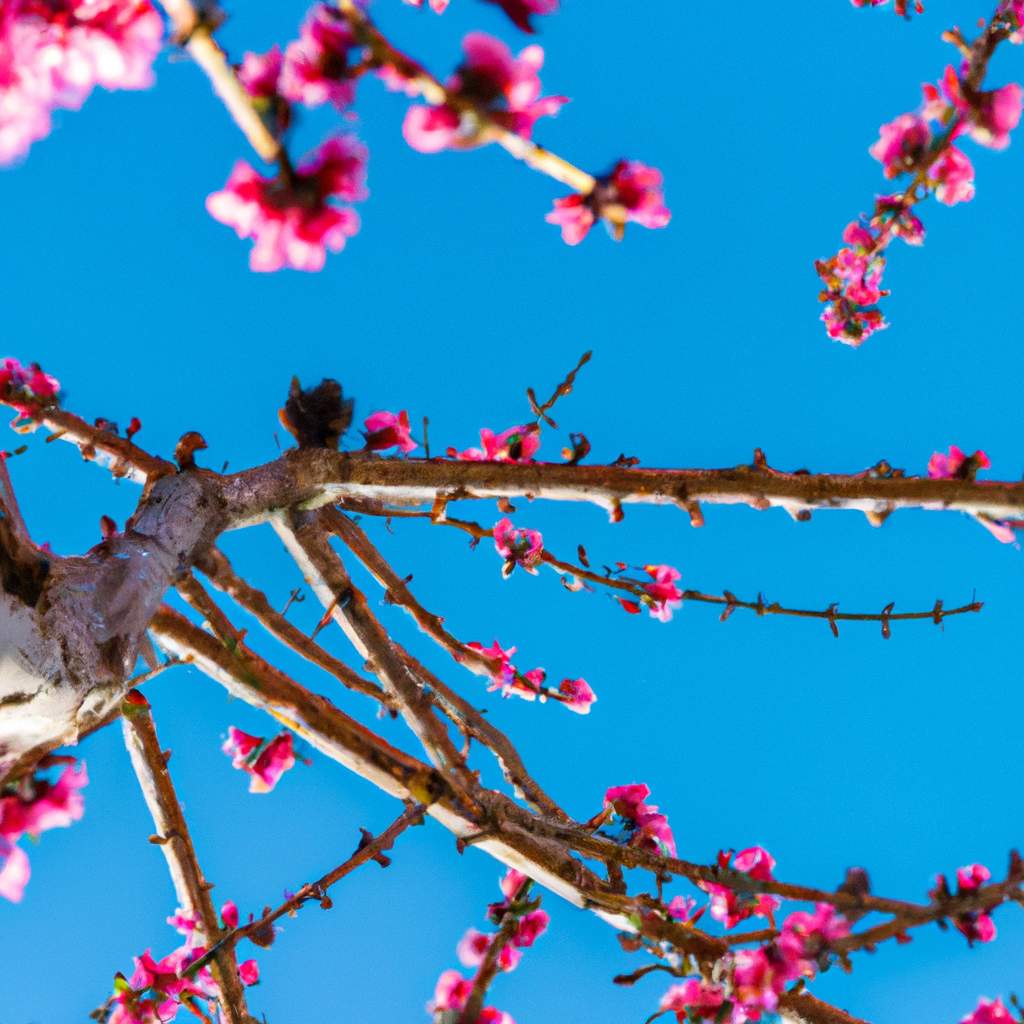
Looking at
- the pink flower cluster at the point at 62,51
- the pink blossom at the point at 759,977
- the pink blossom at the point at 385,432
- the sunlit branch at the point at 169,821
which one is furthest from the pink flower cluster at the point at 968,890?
the sunlit branch at the point at 169,821

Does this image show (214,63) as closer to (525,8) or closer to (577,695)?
(525,8)

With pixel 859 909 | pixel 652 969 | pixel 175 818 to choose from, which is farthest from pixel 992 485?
pixel 175 818

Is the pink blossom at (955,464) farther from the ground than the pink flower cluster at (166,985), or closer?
farther from the ground

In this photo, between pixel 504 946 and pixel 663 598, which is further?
pixel 663 598

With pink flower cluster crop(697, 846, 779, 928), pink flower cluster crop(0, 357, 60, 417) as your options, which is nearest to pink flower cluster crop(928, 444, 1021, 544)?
pink flower cluster crop(697, 846, 779, 928)

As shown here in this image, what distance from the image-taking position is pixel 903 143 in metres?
2.53

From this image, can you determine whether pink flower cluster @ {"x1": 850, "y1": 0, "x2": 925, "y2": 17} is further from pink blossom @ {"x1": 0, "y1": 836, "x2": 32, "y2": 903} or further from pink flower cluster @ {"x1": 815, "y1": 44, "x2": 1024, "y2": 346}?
pink blossom @ {"x1": 0, "y1": 836, "x2": 32, "y2": 903}

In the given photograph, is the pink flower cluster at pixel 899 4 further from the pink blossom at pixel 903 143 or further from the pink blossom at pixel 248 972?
the pink blossom at pixel 248 972

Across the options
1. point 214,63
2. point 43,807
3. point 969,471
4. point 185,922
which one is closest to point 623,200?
point 214,63

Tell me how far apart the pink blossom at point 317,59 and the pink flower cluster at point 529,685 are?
270 centimetres

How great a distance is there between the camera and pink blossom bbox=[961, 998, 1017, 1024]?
2.10 m

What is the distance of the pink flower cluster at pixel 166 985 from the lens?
9.07ft

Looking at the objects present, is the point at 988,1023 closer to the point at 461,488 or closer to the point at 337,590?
the point at 461,488

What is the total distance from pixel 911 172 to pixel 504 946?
2725 mm
